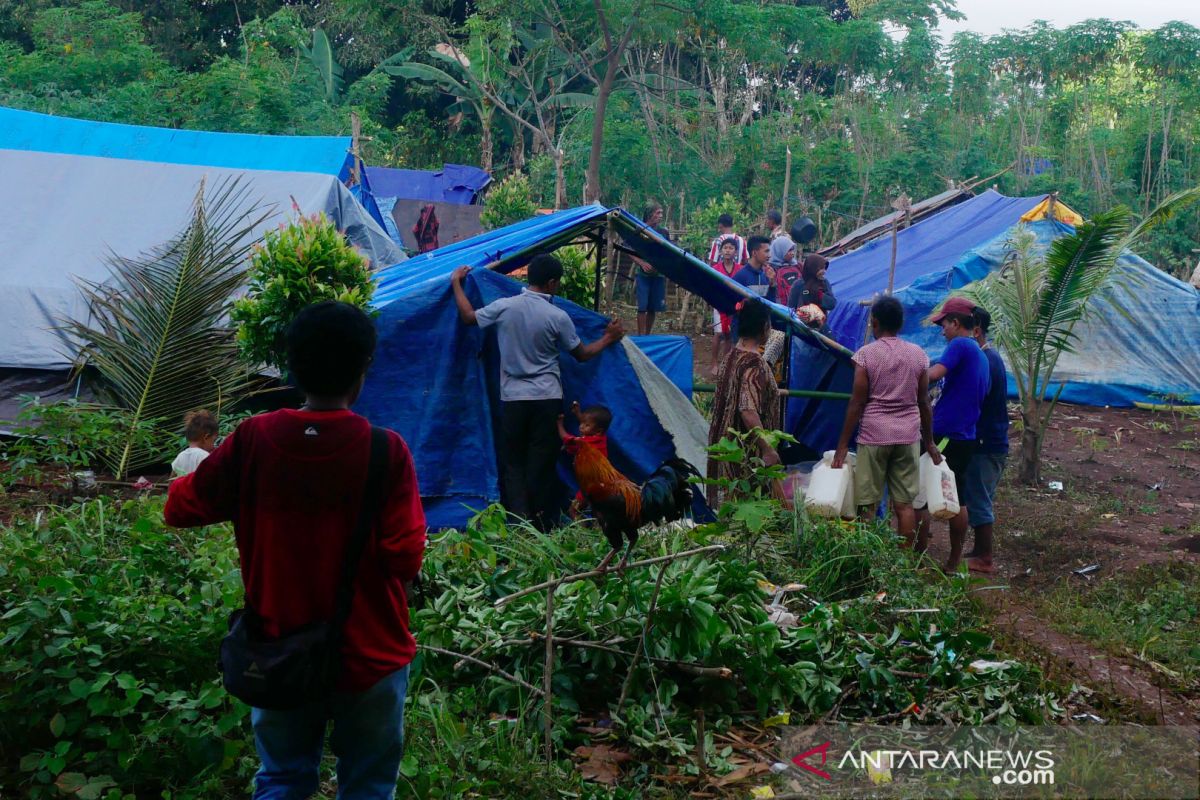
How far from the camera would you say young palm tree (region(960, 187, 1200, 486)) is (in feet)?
27.3

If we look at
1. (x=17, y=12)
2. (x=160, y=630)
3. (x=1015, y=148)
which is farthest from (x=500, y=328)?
(x=17, y=12)

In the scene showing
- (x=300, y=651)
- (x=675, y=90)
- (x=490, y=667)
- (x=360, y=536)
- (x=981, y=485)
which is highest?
(x=675, y=90)

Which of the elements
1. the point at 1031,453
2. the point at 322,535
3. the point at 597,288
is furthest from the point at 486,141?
the point at 322,535

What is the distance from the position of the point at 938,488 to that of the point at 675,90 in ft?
41.9

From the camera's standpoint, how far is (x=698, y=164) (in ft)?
67.6

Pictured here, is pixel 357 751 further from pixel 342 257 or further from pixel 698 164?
pixel 698 164

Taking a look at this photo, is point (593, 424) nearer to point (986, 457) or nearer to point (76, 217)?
point (986, 457)

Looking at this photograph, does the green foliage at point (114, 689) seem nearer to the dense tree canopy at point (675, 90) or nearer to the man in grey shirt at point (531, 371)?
the man in grey shirt at point (531, 371)

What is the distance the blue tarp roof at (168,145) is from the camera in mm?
10852

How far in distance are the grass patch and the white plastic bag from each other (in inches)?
28.1

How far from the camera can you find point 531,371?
6254 mm

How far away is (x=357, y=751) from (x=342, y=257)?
424 centimetres

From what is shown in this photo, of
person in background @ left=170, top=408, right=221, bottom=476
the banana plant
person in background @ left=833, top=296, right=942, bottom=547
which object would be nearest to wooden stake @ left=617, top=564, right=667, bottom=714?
person in background @ left=833, top=296, right=942, bottom=547

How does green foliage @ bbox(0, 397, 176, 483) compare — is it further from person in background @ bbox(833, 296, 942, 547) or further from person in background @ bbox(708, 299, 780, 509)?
person in background @ bbox(833, 296, 942, 547)
